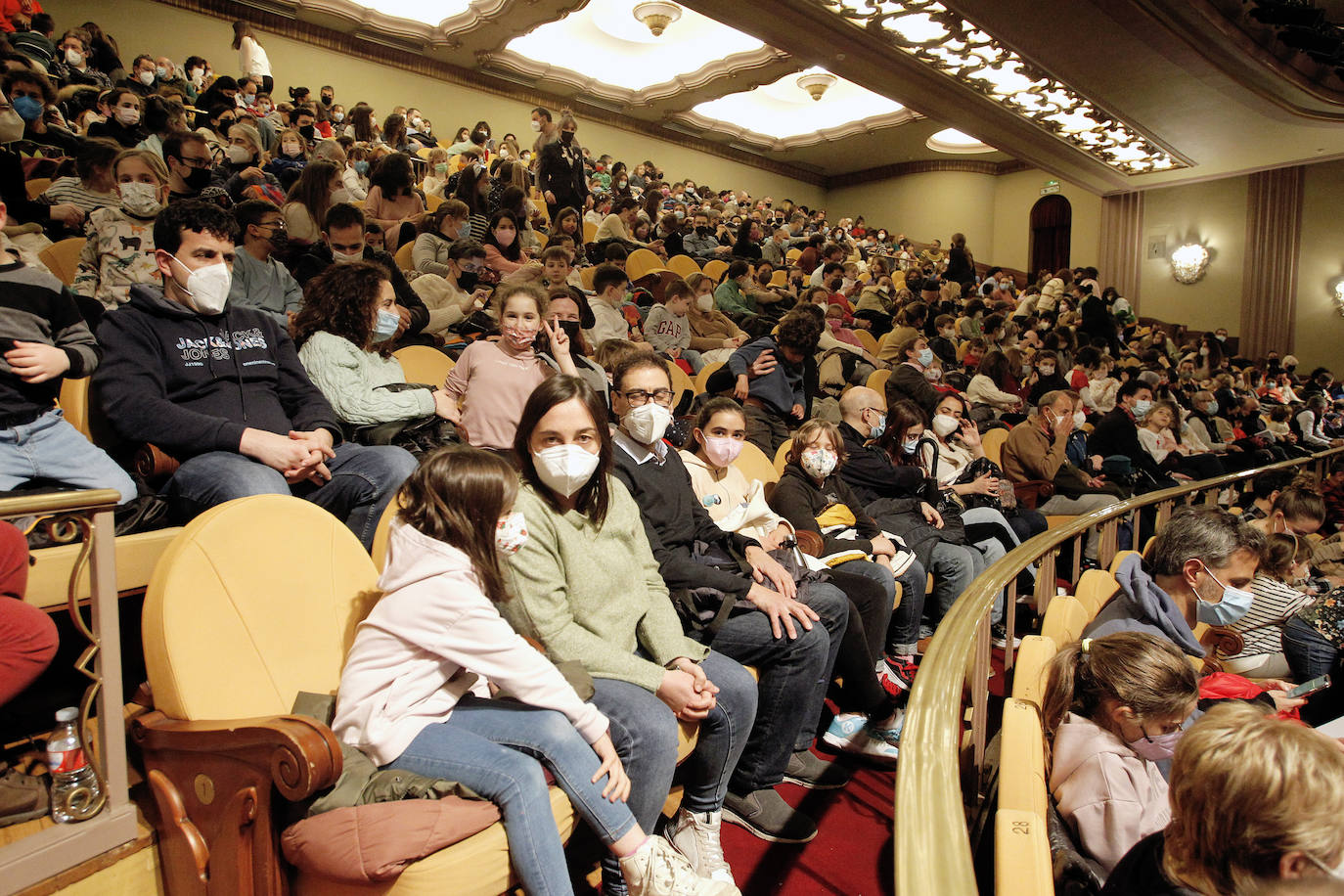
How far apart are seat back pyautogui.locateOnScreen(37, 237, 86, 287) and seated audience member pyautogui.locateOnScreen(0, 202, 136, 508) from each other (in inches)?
64.1

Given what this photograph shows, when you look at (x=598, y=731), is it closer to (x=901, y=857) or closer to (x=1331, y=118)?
(x=901, y=857)

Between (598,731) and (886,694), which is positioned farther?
(886,694)

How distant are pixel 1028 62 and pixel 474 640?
9.28 m

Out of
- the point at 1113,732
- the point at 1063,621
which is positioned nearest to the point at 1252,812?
the point at 1113,732

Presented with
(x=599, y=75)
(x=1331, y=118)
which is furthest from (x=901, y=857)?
(x=599, y=75)

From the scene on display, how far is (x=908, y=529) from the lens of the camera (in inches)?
127

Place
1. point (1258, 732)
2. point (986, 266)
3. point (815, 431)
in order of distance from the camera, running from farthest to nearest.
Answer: point (986, 266)
point (815, 431)
point (1258, 732)

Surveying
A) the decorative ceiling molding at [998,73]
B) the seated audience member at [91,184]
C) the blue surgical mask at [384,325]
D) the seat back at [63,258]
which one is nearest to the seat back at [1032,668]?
the blue surgical mask at [384,325]

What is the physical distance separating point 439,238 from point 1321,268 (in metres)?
14.0

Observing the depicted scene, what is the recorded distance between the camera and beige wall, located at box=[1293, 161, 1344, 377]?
39.0 ft

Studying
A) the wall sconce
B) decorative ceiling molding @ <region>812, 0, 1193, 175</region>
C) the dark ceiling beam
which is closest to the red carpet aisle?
the dark ceiling beam

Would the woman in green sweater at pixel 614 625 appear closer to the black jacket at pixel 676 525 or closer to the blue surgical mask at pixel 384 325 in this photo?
the black jacket at pixel 676 525

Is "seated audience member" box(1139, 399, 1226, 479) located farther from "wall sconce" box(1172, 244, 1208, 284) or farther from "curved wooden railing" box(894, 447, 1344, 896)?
"wall sconce" box(1172, 244, 1208, 284)

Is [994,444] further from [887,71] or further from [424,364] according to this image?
[887,71]
